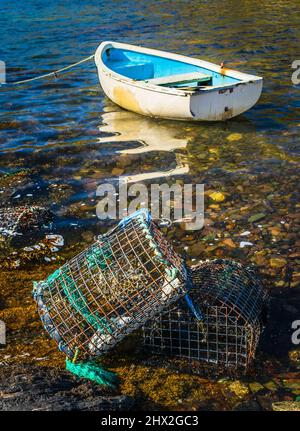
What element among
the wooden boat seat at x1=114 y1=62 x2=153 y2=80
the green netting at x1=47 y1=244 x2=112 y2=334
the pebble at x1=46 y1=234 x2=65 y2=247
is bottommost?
the pebble at x1=46 y1=234 x2=65 y2=247

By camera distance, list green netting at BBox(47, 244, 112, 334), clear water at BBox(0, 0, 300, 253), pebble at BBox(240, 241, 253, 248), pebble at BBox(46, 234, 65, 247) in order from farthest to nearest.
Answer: clear water at BBox(0, 0, 300, 253) → pebble at BBox(46, 234, 65, 247) → pebble at BBox(240, 241, 253, 248) → green netting at BBox(47, 244, 112, 334)

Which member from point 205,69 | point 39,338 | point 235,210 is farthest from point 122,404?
point 205,69

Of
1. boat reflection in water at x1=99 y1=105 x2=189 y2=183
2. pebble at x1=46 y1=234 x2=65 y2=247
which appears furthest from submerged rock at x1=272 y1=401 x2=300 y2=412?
boat reflection in water at x1=99 y1=105 x2=189 y2=183

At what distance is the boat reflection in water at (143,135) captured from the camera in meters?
10.6

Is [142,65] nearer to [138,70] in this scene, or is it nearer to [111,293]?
[138,70]

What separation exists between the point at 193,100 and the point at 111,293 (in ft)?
26.5

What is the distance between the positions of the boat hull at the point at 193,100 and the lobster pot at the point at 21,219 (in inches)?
202

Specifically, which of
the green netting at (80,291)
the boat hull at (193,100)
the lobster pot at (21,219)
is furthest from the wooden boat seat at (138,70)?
the green netting at (80,291)

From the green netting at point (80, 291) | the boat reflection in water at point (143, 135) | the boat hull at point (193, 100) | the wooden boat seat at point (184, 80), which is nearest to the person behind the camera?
the green netting at point (80, 291)

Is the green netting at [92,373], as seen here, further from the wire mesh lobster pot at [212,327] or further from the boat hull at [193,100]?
the boat hull at [193,100]

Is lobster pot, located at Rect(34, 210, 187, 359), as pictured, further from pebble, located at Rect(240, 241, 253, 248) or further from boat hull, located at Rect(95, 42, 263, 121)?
boat hull, located at Rect(95, 42, 263, 121)

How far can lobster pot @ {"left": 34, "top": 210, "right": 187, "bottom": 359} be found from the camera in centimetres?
483

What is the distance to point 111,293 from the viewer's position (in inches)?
201

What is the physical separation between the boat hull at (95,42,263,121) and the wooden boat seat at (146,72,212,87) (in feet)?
2.52
